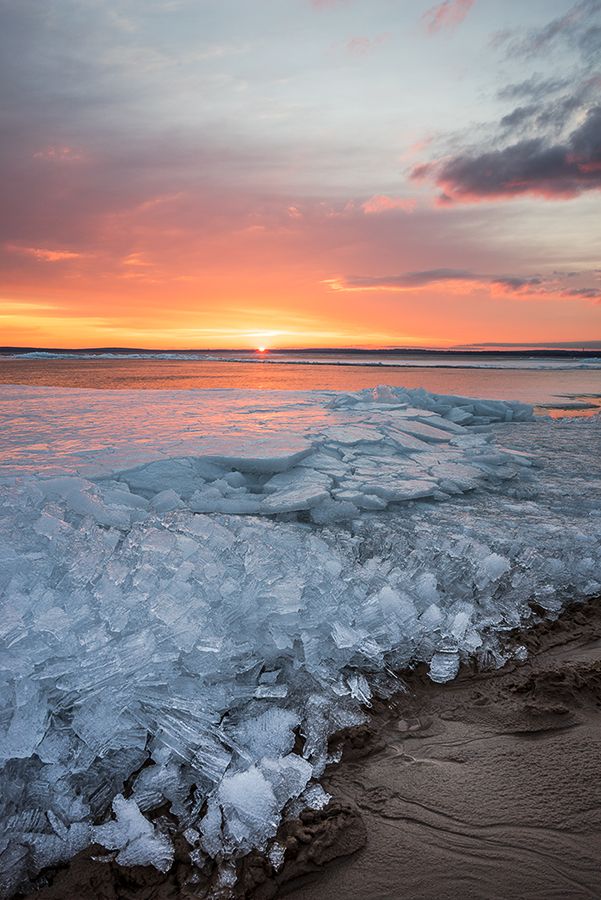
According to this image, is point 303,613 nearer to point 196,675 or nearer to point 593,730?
point 196,675

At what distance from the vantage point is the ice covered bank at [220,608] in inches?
63.2

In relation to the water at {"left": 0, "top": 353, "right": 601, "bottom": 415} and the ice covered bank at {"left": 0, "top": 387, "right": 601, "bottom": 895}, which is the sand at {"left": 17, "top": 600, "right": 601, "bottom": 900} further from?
the water at {"left": 0, "top": 353, "right": 601, "bottom": 415}

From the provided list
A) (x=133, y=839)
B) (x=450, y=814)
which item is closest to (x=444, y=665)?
(x=450, y=814)

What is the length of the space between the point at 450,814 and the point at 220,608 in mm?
1162

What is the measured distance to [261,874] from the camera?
55.6 inches

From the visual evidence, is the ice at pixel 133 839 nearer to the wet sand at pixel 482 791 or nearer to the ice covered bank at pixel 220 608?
the ice covered bank at pixel 220 608

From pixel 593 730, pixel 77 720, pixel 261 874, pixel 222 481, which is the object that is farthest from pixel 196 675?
pixel 222 481

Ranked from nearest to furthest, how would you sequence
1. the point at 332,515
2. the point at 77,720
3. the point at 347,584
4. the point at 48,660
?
the point at 77,720 → the point at 48,660 → the point at 347,584 → the point at 332,515

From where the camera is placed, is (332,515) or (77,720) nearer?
(77,720)

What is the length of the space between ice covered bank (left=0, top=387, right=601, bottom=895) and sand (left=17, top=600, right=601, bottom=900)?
0.10 metres

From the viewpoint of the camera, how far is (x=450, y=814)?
1.58 metres

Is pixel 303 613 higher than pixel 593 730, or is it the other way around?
pixel 303 613

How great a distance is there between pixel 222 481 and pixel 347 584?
1.83m

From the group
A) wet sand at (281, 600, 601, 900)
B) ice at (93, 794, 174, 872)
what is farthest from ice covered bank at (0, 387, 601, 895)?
wet sand at (281, 600, 601, 900)
